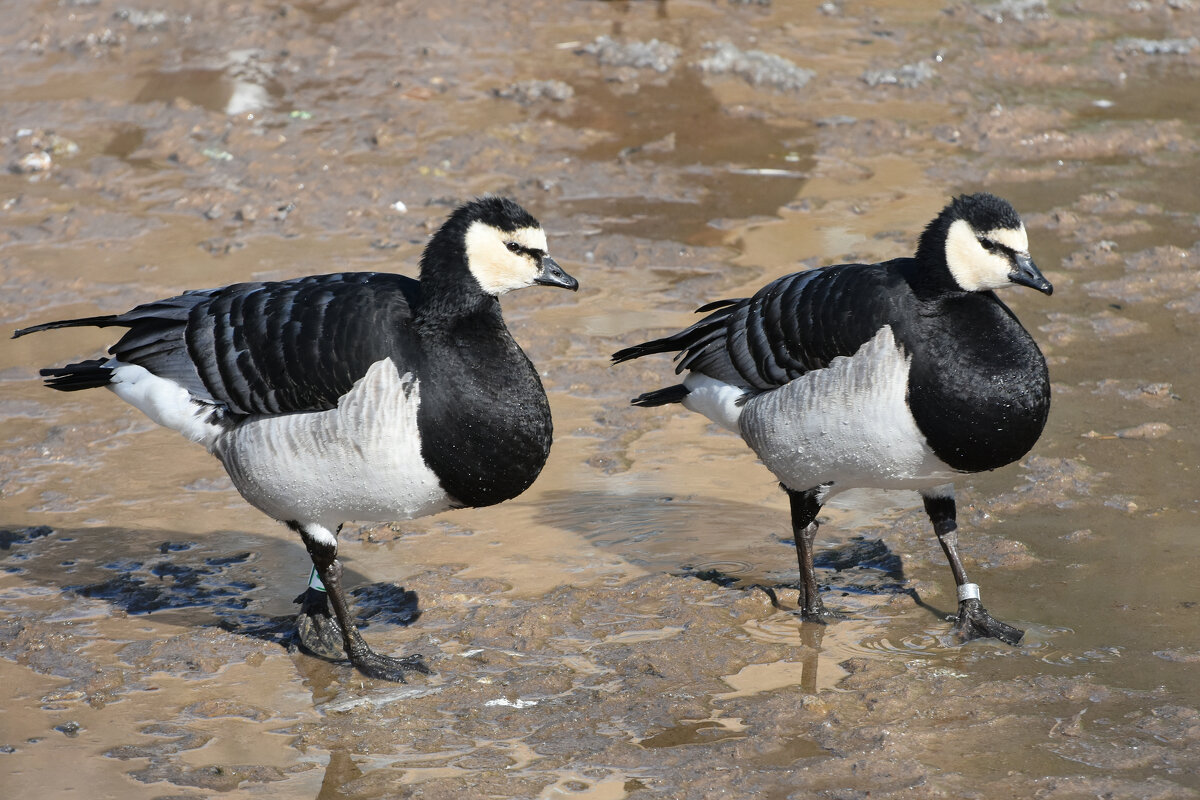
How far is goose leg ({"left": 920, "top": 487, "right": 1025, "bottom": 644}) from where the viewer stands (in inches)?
247

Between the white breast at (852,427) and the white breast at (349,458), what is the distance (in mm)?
1634

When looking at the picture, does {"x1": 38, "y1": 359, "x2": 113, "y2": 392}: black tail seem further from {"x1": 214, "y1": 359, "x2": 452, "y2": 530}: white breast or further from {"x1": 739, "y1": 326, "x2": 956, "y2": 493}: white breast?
{"x1": 739, "y1": 326, "x2": 956, "y2": 493}: white breast

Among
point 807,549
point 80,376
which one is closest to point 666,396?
point 807,549

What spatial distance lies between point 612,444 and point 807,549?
6.74 ft

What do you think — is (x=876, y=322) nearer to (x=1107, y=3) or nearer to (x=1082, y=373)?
(x=1082, y=373)

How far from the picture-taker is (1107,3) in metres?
15.8

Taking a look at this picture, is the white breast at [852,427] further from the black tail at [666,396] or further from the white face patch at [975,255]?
the black tail at [666,396]

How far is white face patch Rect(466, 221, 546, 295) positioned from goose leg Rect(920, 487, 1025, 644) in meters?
2.27

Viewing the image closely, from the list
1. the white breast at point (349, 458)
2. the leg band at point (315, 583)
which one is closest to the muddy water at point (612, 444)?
the leg band at point (315, 583)

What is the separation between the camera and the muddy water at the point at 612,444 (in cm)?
568

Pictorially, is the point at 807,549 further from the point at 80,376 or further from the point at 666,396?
the point at 80,376

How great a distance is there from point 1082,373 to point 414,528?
438 cm

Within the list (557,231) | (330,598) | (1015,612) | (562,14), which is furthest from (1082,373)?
(562,14)

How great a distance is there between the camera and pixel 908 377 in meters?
6.01
